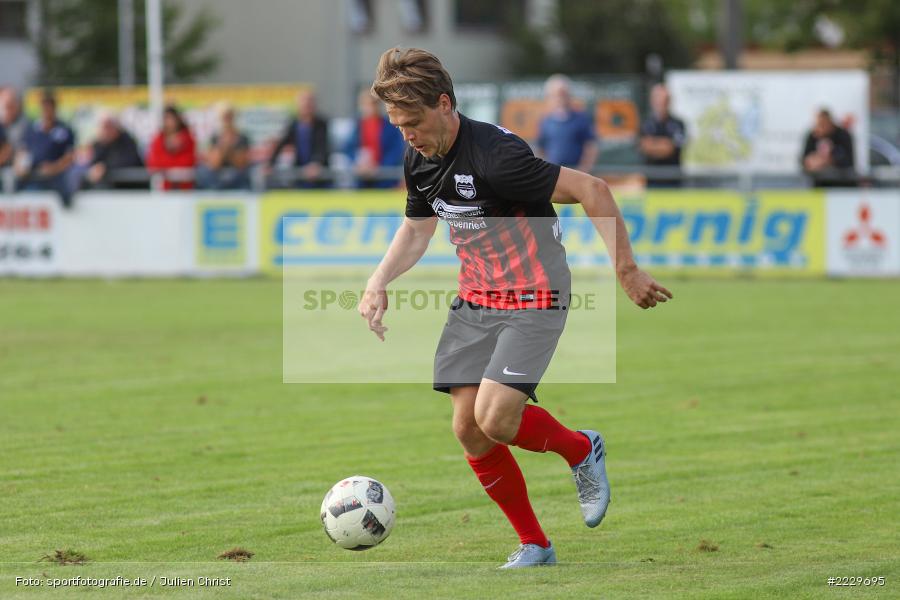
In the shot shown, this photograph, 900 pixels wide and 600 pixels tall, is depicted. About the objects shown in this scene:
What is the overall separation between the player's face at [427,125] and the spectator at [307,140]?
14402 millimetres

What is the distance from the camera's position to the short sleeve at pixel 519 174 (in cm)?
578

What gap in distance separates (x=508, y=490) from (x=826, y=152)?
14215mm

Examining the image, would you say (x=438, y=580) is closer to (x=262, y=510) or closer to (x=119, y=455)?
(x=262, y=510)

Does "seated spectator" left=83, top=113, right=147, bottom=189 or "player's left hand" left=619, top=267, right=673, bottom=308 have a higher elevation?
"player's left hand" left=619, top=267, right=673, bottom=308

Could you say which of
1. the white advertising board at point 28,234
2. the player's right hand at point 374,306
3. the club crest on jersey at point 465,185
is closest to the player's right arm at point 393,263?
the player's right hand at point 374,306

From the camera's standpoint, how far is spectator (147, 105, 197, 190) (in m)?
20.1

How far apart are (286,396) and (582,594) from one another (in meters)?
5.64

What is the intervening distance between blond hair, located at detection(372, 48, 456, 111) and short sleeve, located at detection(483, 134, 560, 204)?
0.33m

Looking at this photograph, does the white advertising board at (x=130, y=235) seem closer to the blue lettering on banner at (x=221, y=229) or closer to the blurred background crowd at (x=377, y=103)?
the blue lettering on banner at (x=221, y=229)

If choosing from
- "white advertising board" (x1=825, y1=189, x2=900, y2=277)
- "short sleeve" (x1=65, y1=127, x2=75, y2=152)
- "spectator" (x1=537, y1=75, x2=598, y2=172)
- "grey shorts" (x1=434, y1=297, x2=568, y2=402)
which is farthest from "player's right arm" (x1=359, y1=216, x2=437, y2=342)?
"short sleeve" (x1=65, y1=127, x2=75, y2=152)

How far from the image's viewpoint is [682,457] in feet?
28.0

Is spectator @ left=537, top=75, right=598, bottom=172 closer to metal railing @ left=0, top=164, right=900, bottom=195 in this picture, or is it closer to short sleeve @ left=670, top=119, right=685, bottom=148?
metal railing @ left=0, top=164, right=900, bottom=195

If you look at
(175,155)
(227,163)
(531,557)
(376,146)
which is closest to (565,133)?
(376,146)

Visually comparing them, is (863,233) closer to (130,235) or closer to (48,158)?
(130,235)
